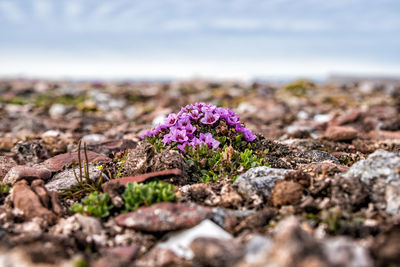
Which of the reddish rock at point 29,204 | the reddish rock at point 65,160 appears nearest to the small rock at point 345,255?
the reddish rock at point 29,204

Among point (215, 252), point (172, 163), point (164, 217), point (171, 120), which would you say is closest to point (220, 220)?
point (164, 217)

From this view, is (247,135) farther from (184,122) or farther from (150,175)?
(150,175)

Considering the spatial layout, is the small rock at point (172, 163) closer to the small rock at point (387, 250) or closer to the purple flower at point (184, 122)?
the purple flower at point (184, 122)

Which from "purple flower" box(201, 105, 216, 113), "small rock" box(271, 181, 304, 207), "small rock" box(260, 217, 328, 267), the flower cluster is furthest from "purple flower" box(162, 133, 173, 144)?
"small rock" box(260, 217, 328, 267)

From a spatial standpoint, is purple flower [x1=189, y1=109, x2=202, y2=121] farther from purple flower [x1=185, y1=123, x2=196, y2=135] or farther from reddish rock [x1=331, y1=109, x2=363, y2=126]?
reddish rock [x1=331, y1=109, x2=363, y2=126]

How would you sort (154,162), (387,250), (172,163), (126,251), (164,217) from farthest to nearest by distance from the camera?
(154,162) → (172,163) → (164,217) → (126,251) → (387,250)

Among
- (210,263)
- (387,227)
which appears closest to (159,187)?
(210,263)
